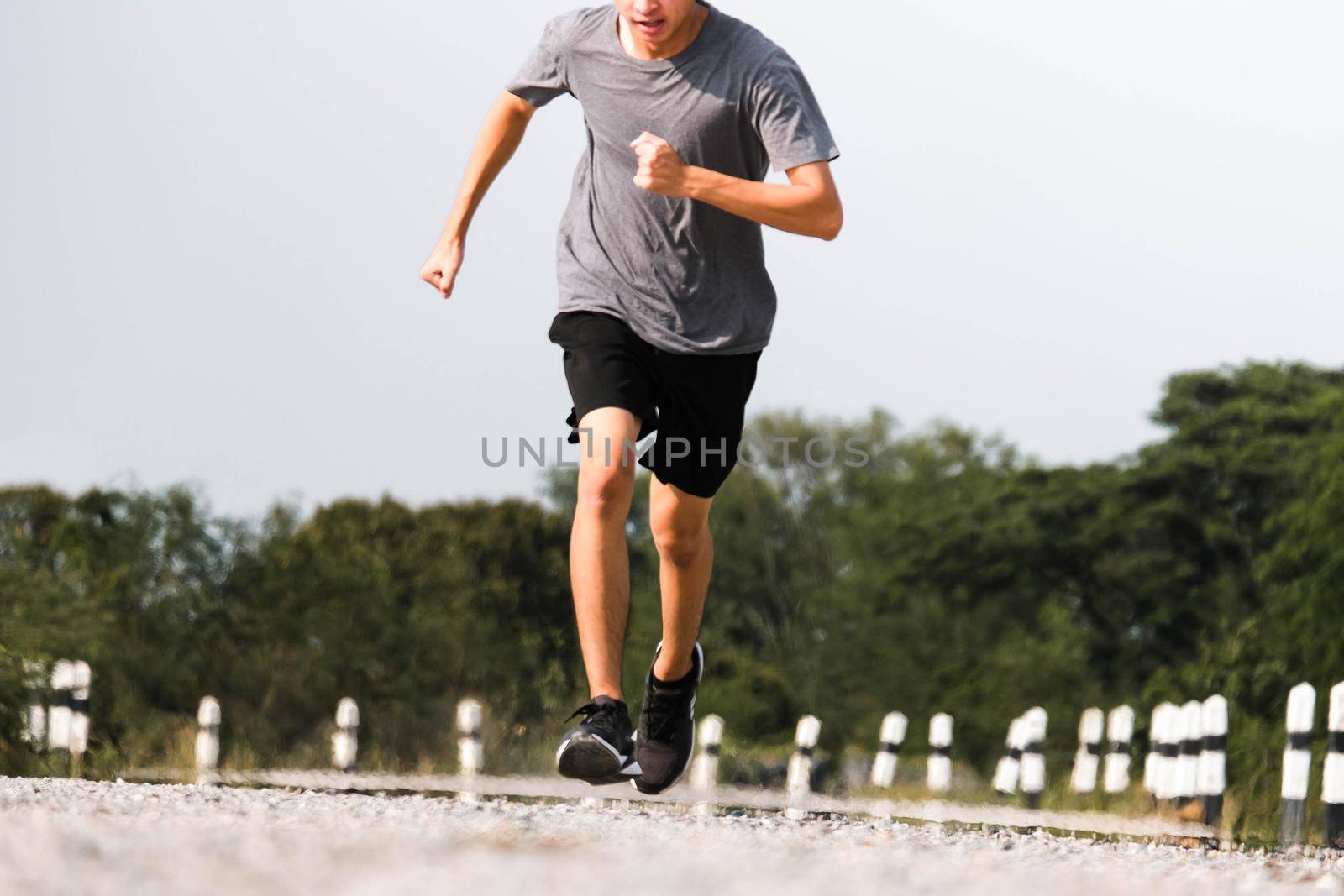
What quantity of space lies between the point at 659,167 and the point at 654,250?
54 cm

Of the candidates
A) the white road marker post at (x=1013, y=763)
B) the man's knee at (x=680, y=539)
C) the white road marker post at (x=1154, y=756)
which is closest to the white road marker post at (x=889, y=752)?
the white road marker post at (x=1013, y=763)

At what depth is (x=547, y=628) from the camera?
102 ft

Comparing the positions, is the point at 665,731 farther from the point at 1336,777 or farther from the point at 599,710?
the point at 1336,777

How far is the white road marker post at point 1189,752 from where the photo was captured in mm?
11109

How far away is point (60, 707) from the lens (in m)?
10.9

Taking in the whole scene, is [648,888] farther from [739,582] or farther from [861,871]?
[739,582]

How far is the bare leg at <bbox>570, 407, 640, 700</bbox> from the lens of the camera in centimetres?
506

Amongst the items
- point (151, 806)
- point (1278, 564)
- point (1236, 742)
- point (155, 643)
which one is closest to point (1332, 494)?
point (1278, 564)

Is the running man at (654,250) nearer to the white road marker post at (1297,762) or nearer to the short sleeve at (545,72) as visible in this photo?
the short sleeve at (545,72)

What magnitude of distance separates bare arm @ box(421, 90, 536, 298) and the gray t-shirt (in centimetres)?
16

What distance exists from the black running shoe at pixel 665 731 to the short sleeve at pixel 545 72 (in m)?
1.93

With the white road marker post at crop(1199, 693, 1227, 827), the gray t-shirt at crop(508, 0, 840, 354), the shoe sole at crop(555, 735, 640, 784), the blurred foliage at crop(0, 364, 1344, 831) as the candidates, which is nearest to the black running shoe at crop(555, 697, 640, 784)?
the shoe sole at crop(555, 735, 640, 784)

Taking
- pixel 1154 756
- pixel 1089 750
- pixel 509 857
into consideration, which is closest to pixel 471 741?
pixel 1154 756

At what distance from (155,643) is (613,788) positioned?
402 inches
